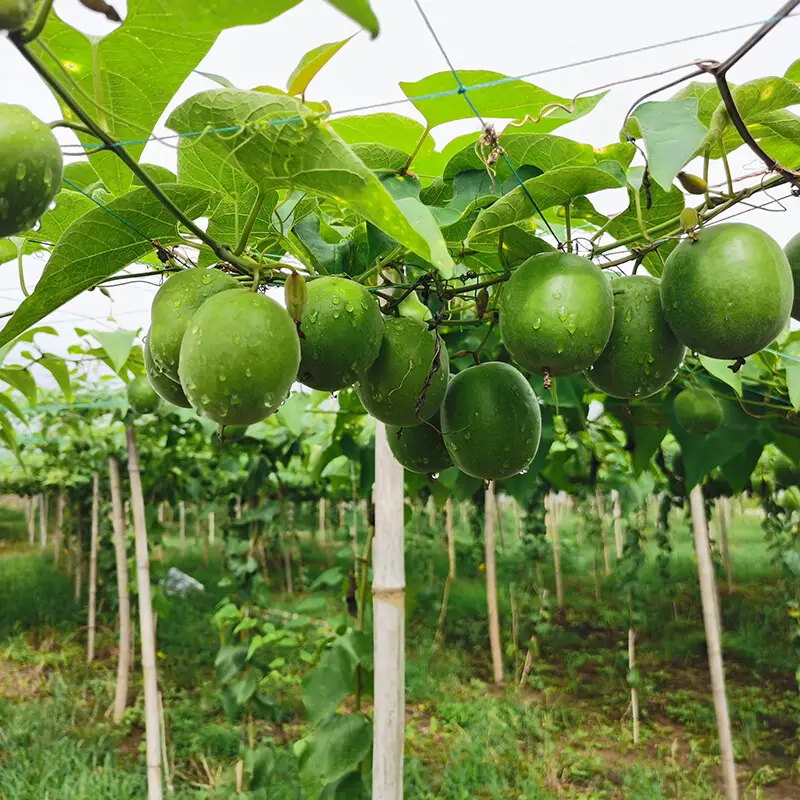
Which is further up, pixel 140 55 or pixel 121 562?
pixel 140 55

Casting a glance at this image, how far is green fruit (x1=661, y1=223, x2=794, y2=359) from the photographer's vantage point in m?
0.76

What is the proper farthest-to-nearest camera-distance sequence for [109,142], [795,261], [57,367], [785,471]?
1. [785,471]
2. [57,367]
3. [795,261]
4. [109,142]

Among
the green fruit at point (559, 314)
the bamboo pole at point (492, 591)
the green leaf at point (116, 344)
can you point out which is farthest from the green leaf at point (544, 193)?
the bamboo pole at point (492, 591)

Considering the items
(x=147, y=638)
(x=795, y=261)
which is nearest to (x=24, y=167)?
(x=795, y=261)

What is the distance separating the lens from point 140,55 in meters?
0.68

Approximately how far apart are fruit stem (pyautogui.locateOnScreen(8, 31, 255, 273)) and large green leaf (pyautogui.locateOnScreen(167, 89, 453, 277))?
69mm

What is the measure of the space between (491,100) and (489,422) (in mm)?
424

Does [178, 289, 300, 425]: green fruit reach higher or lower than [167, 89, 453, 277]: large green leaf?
lower

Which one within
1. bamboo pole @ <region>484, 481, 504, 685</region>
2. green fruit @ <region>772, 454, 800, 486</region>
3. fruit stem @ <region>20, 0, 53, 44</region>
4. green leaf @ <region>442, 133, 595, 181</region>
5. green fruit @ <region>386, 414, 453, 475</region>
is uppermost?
green leaf @ <region>442, 133, 595, 181</region>

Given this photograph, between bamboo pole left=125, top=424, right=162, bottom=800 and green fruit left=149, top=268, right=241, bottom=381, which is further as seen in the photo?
bamboo pole left=125, top=424, right=162, bottom=800

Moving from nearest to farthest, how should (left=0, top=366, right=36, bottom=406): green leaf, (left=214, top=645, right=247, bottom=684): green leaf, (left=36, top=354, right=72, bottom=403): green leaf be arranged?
(left=0, top=366, right=36, bottom=406): green leaf, (left=36, top=354, right=72, bottom=403): green leaf, (left=214, top=645, right=247, bottom=684): green leaf

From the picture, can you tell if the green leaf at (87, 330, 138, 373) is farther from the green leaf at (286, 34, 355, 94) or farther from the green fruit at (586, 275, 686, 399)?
the green fruit at (586, 275, 686, 399)

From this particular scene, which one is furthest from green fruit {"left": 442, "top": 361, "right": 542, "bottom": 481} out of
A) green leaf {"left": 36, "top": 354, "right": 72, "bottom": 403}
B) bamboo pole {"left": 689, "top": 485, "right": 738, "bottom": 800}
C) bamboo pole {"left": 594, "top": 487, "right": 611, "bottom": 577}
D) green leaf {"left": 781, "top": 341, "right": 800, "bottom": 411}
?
bamboo pole {"left": 594, "top": 487, "right": 611, "bottom": 577}

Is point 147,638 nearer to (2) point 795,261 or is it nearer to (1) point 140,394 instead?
(1) point 140,394
